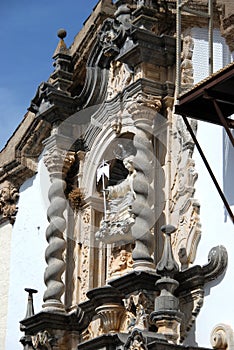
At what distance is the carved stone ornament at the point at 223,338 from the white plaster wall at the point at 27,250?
4.50 metres

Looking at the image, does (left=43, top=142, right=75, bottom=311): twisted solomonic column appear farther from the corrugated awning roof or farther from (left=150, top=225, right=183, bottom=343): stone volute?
the corrugated awning roof

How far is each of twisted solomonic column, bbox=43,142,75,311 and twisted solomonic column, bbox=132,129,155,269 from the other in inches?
72.4

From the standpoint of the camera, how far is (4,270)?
17188mm

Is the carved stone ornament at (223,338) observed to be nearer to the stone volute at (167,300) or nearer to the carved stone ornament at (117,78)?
the stone volute at (167,300)

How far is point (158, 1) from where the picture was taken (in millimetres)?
14078

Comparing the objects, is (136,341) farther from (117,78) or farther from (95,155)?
(117,78)

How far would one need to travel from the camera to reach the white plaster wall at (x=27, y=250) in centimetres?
1609

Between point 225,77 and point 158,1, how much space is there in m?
3.49

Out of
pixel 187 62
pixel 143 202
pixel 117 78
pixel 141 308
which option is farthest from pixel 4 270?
pixel 187 62

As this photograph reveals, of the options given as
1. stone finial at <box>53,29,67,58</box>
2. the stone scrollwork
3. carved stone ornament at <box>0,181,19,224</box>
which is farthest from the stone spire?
the stone scrollwork

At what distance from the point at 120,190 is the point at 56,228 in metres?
1.10

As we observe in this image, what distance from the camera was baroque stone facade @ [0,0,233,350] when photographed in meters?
12.5

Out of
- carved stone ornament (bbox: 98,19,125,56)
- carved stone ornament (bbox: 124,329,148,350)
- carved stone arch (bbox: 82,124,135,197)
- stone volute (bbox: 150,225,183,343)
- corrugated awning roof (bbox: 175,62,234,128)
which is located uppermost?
carved stone ornament (bbox: 98,19,125,56)

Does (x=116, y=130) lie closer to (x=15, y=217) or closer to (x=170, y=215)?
(x=170, y=215)
